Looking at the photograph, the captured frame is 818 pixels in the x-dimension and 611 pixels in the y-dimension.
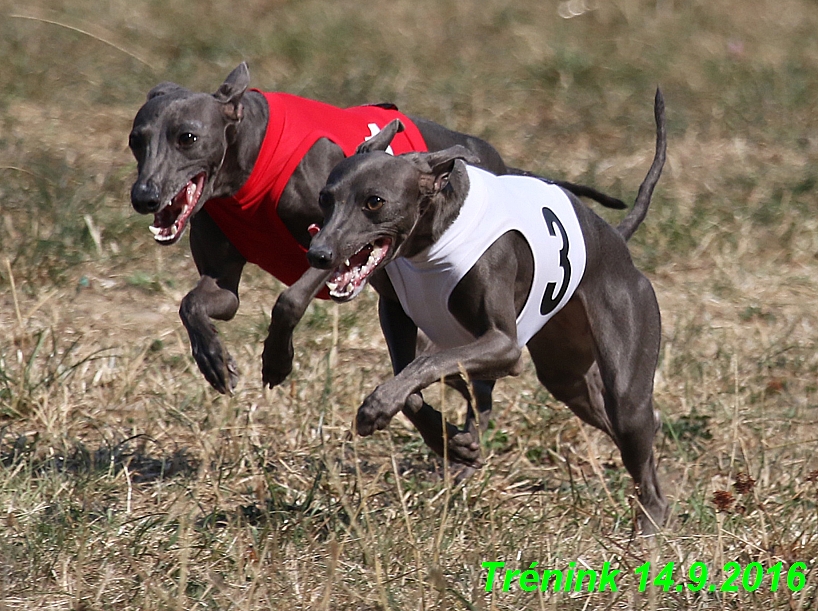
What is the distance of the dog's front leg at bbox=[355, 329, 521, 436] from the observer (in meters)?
3.78

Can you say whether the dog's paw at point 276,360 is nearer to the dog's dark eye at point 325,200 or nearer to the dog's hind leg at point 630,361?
the dog's dark eye at point 325,200

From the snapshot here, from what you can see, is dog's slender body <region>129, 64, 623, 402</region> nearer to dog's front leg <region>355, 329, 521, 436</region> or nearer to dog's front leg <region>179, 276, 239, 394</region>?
dog's front leg <region>179, 276, 239, 394</region>

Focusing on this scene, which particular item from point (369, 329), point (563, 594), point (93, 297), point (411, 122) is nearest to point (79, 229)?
point (93, 297)

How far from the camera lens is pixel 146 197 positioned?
13.3 feet

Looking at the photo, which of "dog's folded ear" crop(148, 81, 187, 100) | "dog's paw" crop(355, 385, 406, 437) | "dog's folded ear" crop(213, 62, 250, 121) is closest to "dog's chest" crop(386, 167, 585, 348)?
"dog's paw" crop(355, 385, 406, 437)

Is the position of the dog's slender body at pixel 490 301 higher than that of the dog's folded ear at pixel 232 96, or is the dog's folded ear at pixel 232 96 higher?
the dog's folded ear at pixel 232 96

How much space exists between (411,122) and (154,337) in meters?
1.62

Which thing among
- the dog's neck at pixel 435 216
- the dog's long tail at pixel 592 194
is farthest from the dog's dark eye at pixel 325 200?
the dog's long tail at pixel 592 194

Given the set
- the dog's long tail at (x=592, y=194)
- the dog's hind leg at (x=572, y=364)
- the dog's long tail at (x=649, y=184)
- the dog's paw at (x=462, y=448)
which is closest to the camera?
the dog's paw at (x=462, y=448)

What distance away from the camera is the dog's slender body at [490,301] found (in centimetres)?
384

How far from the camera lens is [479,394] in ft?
17.0

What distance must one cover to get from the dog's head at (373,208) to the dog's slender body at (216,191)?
27 centimetres

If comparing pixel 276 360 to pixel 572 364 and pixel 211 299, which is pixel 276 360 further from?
pixel 572 364

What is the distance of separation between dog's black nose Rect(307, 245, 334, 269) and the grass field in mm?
654
